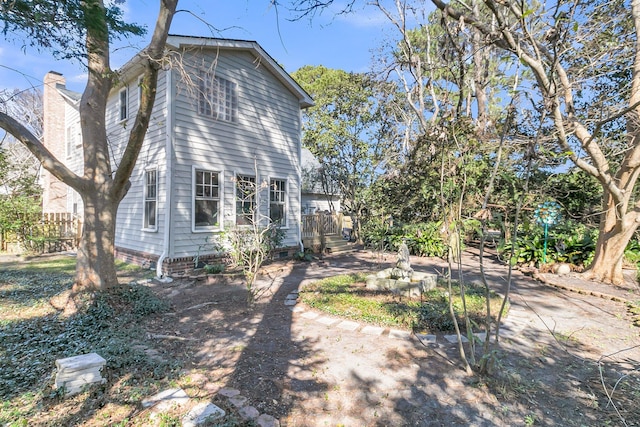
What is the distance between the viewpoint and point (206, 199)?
28.1 feet

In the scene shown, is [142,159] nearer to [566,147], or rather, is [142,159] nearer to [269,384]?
[269,384]

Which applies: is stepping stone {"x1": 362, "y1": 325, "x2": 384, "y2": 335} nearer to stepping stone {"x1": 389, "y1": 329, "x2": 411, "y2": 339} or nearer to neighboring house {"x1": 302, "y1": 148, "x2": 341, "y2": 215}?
stepping stone {"x1": 389, "y1": 329, "x2": 411, "y2": 339}

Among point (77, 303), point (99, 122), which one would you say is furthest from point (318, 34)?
point (77, 303)

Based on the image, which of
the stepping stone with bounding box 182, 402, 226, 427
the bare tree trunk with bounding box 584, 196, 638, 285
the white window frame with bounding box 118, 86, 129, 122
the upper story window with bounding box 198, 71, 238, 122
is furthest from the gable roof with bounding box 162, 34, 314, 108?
the bare tree trunk with bounding box 584, 196, 638, 285

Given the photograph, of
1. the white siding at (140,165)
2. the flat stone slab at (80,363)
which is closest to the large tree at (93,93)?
the white siding at (140,165)

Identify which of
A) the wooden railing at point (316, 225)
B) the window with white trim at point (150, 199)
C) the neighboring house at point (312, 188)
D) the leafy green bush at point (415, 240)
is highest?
the neighboring house at point (312, 188)

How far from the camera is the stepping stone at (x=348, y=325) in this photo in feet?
15.2

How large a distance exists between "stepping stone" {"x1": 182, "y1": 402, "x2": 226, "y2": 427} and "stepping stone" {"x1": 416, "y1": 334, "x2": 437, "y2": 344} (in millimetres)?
2683

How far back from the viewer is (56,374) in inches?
115

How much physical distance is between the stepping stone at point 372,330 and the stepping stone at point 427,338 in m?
0.50

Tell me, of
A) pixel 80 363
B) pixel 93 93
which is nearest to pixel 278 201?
pixel 93 93

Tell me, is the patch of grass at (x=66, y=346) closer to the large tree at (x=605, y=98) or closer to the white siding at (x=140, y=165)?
the white siding at (x=140, y=165)

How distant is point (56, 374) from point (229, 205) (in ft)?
20.7

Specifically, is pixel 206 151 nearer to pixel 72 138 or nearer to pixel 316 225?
pixel 316 225
